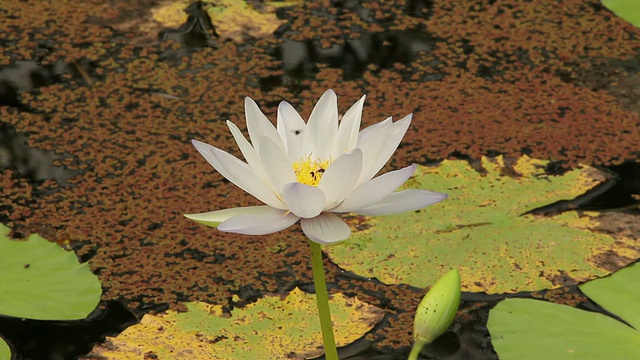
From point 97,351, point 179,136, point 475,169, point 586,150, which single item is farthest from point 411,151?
point 97,351

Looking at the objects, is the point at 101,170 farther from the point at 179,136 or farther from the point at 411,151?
the point at 411,151

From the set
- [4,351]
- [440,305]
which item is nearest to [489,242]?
[440,305]

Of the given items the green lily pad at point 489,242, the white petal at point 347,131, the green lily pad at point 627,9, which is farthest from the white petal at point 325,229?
the green lily pad at point 627,9

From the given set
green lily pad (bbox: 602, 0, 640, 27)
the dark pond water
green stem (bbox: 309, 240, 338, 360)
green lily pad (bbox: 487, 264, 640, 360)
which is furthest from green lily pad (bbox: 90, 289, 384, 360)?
green lily pad (bbox: 602, 0, 640, 27)

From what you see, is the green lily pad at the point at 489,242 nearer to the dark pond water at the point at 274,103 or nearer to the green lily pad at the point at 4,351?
the dark pond water at the point at 274,103

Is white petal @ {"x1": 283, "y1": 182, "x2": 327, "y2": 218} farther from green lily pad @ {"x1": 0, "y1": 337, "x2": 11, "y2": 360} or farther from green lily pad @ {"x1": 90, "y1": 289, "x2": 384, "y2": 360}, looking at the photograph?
green lily pad @ {"x1": 0, "y1": 337, "x2": 11, "y2": 360}

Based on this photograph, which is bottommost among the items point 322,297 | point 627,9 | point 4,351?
point 4,351

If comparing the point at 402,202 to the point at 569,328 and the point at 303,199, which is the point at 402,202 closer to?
the point at 303,199
